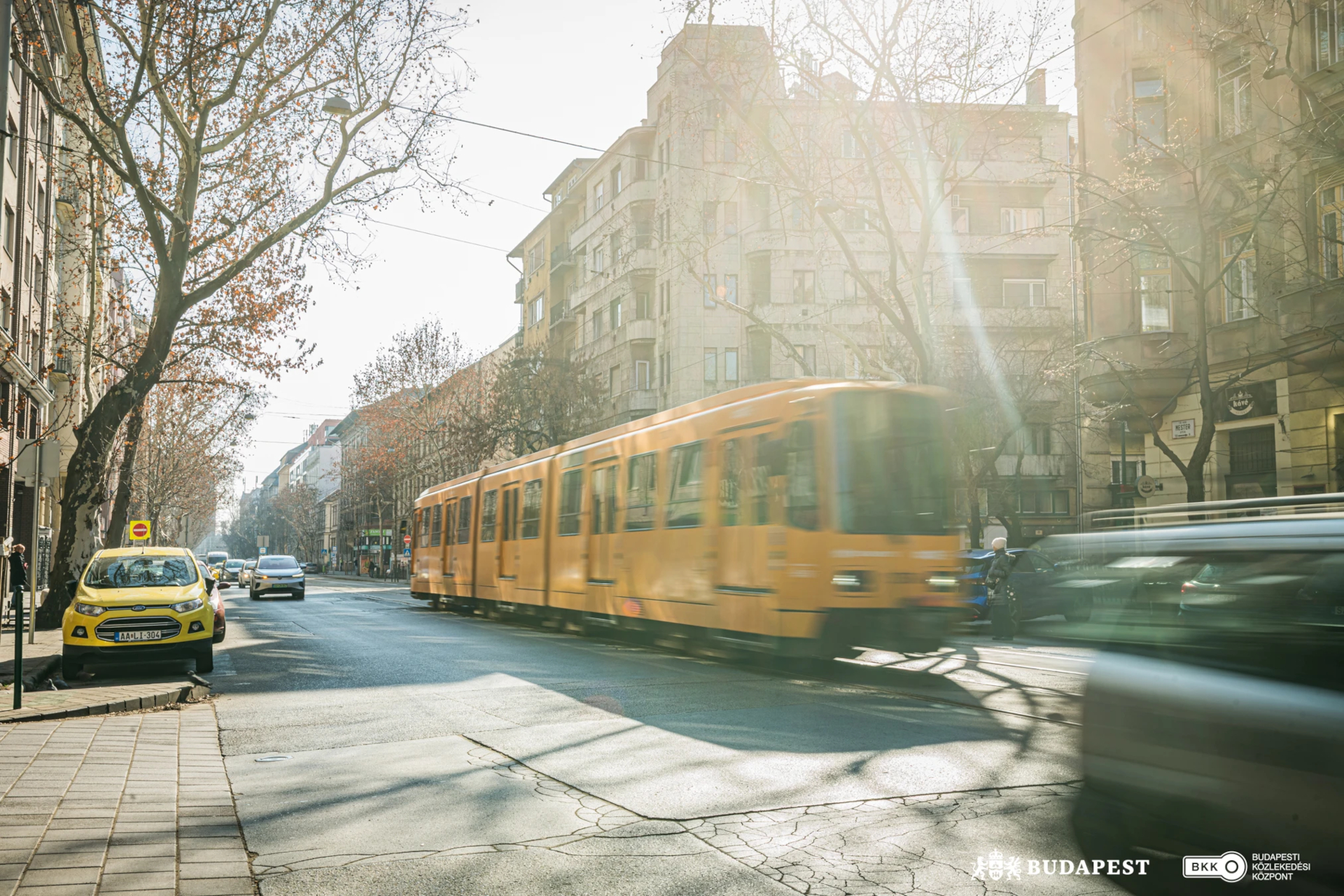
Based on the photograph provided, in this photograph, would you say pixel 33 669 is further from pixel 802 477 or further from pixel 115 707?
pixel 802 477

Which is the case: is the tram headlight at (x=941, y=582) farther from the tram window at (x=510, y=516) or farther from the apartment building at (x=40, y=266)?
the apartment building at (x=40, y=266)

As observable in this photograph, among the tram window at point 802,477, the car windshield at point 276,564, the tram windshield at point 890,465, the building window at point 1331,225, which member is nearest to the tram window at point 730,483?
the tram window at point 802,477

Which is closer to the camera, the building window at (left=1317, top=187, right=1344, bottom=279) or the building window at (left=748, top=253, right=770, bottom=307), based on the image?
the building window at (left=1317, top=187, right=1344, bottom=279)

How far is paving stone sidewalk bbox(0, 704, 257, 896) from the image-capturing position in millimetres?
5027

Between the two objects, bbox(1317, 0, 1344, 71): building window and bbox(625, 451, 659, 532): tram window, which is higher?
bbox(1317, 0, 1344, 71): building window

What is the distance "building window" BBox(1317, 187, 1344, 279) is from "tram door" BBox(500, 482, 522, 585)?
15721 millimetres

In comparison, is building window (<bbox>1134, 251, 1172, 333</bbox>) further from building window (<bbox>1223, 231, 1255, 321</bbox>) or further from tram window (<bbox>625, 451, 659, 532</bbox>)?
tram window (<bbox>625, 451, 659, 532</bbox>)

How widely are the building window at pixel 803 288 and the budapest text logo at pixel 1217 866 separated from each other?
4488 cm

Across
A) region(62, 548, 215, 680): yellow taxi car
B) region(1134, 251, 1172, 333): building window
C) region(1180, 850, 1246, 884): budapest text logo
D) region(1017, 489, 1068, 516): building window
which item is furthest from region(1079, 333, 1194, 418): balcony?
region(1180, 850, 1246, 884): budapest text logo

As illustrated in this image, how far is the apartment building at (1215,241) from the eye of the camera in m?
22.1

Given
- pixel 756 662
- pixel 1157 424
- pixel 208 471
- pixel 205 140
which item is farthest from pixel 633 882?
pixel 208 471

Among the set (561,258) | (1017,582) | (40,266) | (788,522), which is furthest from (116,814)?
(561,258)

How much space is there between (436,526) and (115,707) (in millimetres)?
20187

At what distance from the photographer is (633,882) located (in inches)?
197
